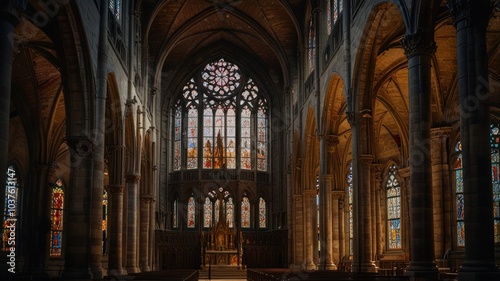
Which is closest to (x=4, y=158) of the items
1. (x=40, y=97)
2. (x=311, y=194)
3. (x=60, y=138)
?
(x=40, y=97)

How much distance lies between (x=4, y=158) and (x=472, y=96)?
10514 millimetres

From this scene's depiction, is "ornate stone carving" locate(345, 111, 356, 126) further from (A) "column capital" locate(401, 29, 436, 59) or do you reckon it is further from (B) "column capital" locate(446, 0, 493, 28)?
(B) "column capital" locate(446, 0, 493, 28)

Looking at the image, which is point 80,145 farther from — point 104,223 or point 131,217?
point 104,223

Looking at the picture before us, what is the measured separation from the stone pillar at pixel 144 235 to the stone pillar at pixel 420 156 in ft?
82.3

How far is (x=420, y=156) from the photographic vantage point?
18172 mm

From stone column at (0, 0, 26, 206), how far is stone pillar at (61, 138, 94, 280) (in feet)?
26.2

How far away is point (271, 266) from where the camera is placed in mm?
47688

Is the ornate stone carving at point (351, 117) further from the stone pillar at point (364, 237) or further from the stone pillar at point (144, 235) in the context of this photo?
the stone pillar at point (144, 235)

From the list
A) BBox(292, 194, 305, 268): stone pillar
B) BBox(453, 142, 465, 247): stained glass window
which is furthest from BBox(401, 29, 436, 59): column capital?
BBox(292, 194, 305, 268): stone pillar

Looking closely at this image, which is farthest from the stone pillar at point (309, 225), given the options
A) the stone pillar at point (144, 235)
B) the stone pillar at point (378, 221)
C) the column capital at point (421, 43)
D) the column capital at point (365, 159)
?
the column capital at point (421, 43)

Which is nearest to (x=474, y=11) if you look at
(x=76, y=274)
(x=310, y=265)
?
(x=76, y=274)

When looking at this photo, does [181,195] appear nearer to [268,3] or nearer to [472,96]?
[268,3]

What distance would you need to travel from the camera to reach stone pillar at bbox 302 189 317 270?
127 ft

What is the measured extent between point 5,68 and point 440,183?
2177cm
